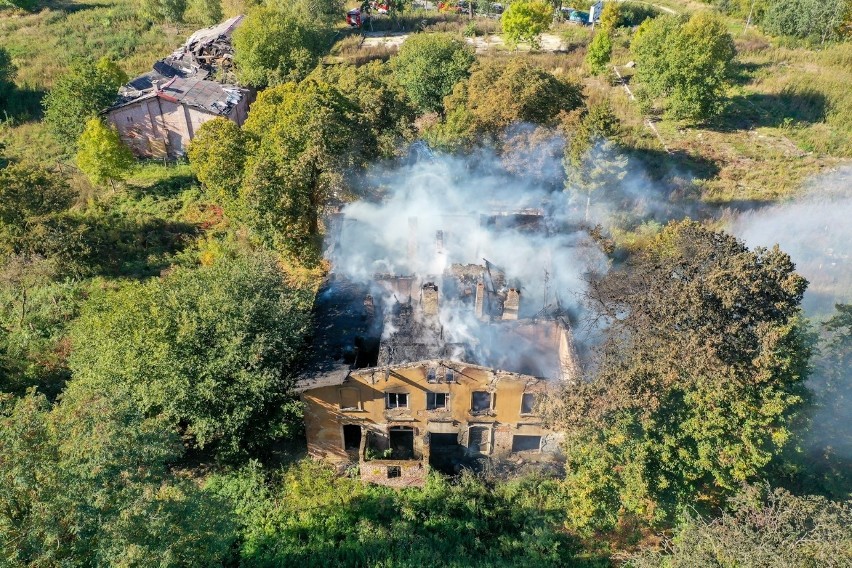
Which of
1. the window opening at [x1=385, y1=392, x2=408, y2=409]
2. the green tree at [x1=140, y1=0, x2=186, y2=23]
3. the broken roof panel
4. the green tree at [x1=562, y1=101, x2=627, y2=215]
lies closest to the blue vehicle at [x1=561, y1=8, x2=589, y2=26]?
the broken roof panel

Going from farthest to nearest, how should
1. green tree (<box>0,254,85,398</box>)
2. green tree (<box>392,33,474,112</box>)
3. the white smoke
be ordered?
green tree (<box>392,33,474,112</box>)
the white smoke
green tree (<box>0,254,85,398</box>)

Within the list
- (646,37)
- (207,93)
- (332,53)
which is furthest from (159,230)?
(646,37)

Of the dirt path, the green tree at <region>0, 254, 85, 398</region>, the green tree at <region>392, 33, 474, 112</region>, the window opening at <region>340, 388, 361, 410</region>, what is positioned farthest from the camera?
the dirt path

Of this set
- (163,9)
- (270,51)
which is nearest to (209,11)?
(163,9)

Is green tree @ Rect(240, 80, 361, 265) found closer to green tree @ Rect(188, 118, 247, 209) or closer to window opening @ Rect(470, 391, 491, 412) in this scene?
green tree @ Rect(188, 118, 247, 209)

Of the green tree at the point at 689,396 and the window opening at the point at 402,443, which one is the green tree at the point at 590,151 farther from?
the window opening at the point at 402,443

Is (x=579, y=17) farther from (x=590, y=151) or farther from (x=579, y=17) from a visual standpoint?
(x=590, y=151)
